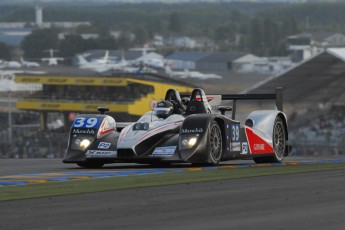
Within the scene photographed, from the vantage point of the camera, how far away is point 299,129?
52562mm

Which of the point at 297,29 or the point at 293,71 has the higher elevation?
the point at 297,29

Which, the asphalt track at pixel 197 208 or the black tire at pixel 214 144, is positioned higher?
the black tire at pixel 214 144

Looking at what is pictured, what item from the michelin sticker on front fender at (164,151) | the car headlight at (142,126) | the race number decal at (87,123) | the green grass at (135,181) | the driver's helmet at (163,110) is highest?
the driver's helmet at (163,110)

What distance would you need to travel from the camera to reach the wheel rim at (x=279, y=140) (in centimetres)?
1970

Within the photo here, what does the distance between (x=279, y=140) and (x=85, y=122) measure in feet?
11.6

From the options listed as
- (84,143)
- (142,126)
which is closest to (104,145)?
(84,143)

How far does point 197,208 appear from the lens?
1155 cm

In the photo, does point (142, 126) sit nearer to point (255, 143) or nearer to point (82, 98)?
point (255, 143)

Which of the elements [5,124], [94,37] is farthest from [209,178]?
[94,37]

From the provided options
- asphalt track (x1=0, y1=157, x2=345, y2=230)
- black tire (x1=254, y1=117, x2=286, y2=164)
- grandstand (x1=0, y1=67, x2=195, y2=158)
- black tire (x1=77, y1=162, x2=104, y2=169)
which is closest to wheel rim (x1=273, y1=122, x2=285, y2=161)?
black tire (x1=254, y1=117, x2=286, y2=164)

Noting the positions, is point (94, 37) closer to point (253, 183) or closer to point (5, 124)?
point (5, 124)

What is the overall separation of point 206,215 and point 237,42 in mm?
184882

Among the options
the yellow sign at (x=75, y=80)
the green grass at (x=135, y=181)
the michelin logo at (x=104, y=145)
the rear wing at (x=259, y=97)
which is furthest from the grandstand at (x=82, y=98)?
the green grass at (x=135, y=181)

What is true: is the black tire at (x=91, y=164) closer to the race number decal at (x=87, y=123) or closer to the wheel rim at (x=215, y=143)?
the race number decal at (x=87, y=123)
